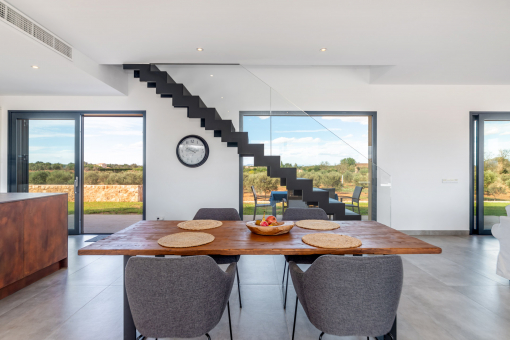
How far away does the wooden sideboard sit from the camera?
250 centimetres

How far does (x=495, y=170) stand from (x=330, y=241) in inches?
202

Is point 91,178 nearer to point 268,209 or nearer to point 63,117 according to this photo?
point 63,117

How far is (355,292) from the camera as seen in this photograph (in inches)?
54.1

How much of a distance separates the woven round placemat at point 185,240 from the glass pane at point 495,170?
5.61 meters

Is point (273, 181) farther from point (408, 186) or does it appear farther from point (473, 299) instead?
point (473, 299)

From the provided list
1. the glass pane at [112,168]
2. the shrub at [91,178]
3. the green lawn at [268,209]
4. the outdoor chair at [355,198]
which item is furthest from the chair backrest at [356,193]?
the shrub at [91,178]

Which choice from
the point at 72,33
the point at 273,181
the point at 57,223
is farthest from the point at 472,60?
the point at 57,223

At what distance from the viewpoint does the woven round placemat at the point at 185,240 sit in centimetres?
174

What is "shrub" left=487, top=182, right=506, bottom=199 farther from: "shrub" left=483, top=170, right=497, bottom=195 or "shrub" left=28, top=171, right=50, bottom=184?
"shrub" left=28, top=171, right=50, bottom=184

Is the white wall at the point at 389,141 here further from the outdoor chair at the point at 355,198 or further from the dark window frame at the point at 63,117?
the outdoor chair at the point at 355,198

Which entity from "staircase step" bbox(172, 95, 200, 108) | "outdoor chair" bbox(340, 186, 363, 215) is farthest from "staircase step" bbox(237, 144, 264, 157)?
"outdoor chair" bbox(340, 186, 363, 215)

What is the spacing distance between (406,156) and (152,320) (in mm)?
4990

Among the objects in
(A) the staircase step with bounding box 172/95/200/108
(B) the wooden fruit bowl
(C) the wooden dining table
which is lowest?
(C) the wooden dining table

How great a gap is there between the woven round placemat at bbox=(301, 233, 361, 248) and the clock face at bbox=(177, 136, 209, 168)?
127 inches
